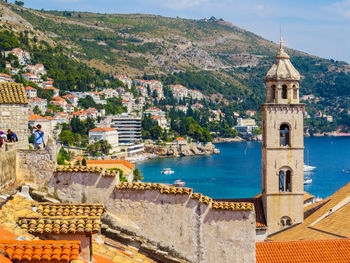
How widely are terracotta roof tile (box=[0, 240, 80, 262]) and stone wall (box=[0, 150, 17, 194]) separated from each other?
2.29 meters

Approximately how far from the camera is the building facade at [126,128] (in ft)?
385

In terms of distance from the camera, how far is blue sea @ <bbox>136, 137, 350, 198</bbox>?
2704 inches

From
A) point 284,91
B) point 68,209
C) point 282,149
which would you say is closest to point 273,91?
point 284,91

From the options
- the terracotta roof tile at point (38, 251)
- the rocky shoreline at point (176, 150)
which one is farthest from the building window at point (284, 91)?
the rocky shoreline at point (176, 150)

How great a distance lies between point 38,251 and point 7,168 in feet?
9.20

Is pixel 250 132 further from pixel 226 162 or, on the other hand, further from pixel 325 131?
pixel 226 162

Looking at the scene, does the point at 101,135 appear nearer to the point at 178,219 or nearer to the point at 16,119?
the point at 16,119

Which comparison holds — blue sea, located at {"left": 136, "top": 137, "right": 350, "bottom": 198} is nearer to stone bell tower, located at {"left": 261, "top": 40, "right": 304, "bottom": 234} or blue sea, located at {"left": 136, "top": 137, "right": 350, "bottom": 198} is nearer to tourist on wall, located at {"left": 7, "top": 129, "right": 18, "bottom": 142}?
stone bell tower, located at {"left": 261, "top": 40, "right": 304, "bottom": 234}

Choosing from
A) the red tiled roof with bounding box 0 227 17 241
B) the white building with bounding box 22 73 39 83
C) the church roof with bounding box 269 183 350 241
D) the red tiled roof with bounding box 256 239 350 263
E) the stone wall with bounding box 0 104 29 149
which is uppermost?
the white building with bounding box 22 73 39 83

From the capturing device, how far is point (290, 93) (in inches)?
742

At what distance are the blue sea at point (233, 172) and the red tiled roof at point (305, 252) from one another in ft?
169

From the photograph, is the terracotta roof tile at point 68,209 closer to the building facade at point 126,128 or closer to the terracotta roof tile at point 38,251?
the terracotta roof tile at point 38,251

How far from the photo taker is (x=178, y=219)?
22.1 ft

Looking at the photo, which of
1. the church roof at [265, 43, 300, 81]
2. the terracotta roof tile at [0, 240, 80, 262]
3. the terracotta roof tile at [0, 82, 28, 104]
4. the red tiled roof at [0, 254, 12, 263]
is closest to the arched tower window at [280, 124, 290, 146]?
the church roof at [265, 43, 300, 81]
